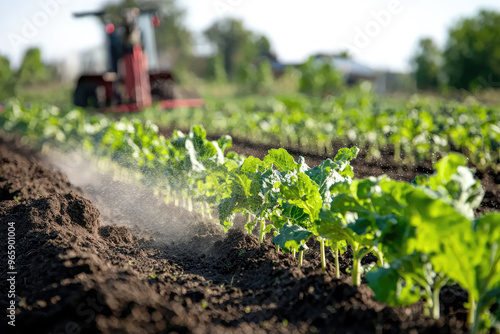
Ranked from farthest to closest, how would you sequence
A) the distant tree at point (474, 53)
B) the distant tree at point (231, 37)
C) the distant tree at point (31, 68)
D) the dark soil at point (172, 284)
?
1. the distant tree at point (231, 37)
2. the distant tree at point (474, 53)
3. the distant tree at point (31, 68)
4. the dark soil at point (172, 284)

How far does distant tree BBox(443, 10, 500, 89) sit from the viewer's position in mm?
33469

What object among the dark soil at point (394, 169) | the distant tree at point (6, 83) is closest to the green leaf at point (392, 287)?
the dark soil at point (394, 169)

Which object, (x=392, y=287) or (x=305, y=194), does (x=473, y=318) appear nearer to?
(x=392, y=287)

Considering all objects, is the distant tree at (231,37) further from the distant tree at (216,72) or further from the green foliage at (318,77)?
the green foliage at (318,77)

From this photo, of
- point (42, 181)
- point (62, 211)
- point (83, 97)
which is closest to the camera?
point (62, 211)

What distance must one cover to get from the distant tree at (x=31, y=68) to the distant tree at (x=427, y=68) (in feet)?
103

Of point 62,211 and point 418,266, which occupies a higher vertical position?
point 418,266

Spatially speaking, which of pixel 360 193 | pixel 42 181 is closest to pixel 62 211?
pixel 42 181

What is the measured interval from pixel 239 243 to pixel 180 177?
1.10m

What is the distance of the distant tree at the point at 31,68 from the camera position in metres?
30.5

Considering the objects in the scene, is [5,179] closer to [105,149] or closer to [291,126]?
[105,149]

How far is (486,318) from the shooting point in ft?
6.45

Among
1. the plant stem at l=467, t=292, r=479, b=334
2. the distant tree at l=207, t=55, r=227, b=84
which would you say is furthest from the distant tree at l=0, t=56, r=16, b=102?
the plant stem at l=467, t=292, r=479, b=334

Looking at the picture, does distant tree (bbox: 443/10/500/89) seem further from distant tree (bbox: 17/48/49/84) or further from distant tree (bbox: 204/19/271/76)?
distant tree (bbox: 17/48/49/84)
